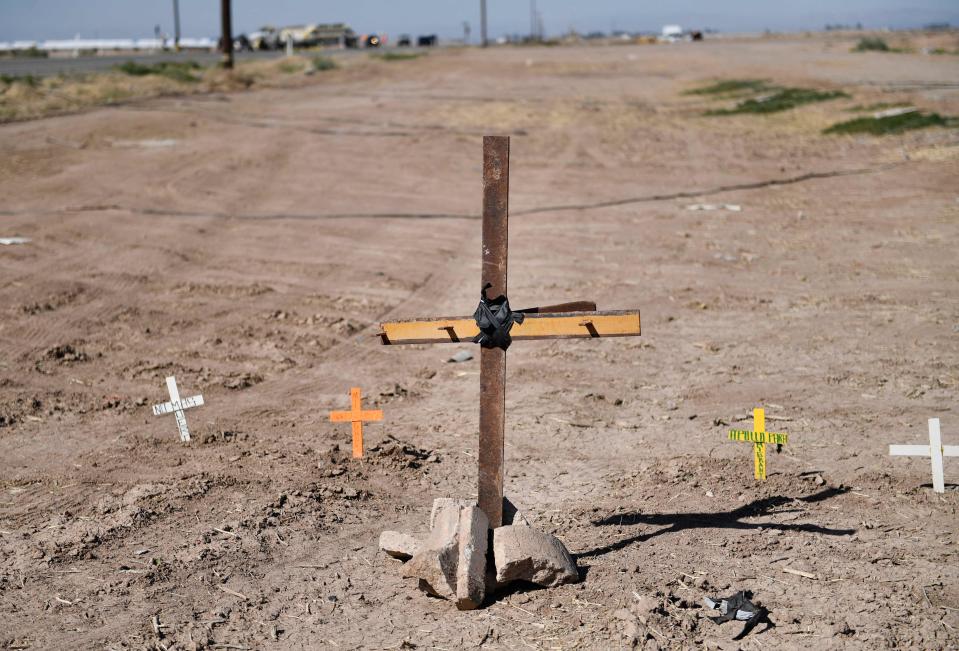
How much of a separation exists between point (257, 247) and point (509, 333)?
8.54 metres

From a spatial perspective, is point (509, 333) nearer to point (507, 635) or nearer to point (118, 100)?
point (507, 635)

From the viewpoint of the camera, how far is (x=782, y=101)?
25.4m

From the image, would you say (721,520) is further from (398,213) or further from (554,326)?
(398,213)

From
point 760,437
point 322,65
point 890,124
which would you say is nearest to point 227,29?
point 322,65

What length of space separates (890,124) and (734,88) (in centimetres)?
1069

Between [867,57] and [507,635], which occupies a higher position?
[867,57]

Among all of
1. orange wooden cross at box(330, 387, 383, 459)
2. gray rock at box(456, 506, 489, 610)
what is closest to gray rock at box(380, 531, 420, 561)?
gray rock at box(456, 506, 489, 610)

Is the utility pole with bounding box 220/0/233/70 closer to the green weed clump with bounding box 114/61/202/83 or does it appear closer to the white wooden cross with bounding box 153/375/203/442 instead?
the green weed clump with bounding box 114/61/202/83

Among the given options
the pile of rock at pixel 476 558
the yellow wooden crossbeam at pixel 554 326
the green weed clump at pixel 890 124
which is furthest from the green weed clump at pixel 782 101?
the pile of rock at pixel 476 558

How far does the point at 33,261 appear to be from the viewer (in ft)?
38.8

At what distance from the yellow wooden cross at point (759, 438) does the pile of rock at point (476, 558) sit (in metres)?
1.41

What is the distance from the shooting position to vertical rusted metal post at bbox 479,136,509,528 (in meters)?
4.75

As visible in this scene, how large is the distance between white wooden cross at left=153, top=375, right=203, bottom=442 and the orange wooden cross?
3.15 ft

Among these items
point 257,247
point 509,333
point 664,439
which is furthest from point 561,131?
point 509,333
